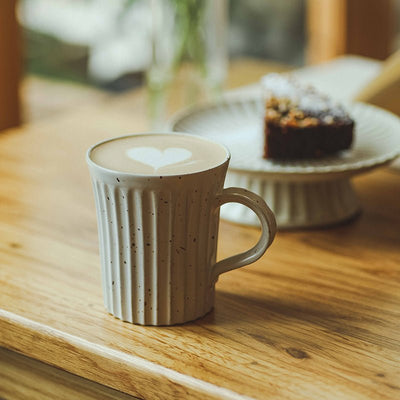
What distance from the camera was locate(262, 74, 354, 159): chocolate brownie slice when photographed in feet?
2.49

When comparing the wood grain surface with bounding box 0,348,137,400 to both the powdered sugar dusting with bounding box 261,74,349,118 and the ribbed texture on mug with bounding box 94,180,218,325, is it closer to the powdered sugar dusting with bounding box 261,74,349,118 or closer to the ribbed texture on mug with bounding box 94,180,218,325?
the ribbed texture on mug with bounding box 94,180,218,325

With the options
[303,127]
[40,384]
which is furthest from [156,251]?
[303,127]

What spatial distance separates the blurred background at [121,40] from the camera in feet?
6.16

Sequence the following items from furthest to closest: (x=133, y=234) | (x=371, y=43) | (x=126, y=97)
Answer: (x=371, y=43), (x=126, y=97), (x=133, y=234)

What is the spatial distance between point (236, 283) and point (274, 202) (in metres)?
0.14

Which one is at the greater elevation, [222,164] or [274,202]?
[222,164]

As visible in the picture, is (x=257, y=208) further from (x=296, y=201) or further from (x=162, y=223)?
(x=296, y=201)

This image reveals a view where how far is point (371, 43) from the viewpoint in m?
2.09

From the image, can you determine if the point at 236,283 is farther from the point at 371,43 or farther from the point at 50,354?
the point at 371,43

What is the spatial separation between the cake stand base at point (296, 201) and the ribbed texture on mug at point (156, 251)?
200 millimetres

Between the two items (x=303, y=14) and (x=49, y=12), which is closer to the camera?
(x=303, y=14)

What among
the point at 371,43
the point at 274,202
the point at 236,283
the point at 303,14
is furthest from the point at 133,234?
the point at 303,14

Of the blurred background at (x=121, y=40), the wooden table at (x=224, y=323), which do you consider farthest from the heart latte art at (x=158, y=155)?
the blurred background at (x=121, y=40)

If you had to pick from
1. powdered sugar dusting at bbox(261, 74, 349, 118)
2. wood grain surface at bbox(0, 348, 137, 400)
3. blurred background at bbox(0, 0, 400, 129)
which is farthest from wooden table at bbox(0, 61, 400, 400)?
A: blurred background at bbox(0, 0, 400, 129)
